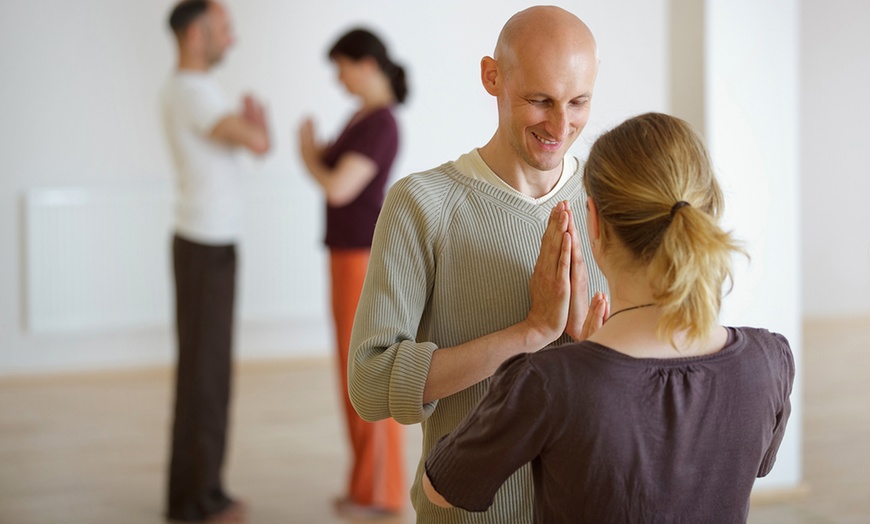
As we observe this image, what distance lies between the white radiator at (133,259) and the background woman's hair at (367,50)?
7.68 feet

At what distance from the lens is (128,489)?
377 cm

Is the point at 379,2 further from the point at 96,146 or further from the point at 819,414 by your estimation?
the point at 819,414

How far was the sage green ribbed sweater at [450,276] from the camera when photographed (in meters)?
1.41

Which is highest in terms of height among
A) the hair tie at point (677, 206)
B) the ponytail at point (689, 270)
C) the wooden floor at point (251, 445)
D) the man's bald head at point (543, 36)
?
the man's bald head at point (543, 36)

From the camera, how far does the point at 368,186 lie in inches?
131

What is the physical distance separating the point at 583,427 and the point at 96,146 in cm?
490

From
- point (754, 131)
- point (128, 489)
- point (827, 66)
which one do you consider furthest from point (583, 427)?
point (827, 66)

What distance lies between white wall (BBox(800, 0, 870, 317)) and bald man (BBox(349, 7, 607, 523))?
5.42m

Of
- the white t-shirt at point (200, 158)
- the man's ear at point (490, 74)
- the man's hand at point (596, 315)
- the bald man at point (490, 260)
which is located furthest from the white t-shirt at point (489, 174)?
the white t-shirt at point (200, 158)

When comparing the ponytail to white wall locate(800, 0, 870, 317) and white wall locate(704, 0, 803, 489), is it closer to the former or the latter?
white wall locate(704, 0, 803, 489)

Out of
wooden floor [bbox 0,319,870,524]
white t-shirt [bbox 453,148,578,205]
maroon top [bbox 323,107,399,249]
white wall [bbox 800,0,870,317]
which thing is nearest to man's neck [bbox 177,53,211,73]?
maroon top [bbox 323,107,399,249]

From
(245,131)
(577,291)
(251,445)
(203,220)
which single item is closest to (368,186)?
(245,131)

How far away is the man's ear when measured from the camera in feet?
4.80

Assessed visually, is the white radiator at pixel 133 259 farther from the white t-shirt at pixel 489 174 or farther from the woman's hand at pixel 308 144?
the white t-shirt at pixel 489 174
